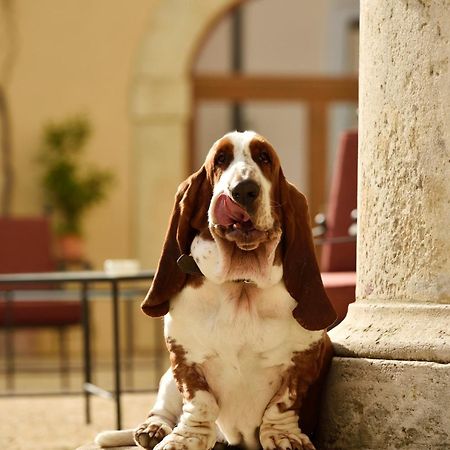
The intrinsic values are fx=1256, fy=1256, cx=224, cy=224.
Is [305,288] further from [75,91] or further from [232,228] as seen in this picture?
[75,91]

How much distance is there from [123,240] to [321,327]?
24.1ft

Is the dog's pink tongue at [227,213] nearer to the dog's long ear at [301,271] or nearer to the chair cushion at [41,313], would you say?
the dog's long ear at [301,271]

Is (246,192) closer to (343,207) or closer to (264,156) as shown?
→ (264,156)

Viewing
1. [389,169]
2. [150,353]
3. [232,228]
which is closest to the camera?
[232,228]

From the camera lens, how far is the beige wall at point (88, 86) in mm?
9797

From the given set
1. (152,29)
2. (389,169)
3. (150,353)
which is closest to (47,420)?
(389,169)

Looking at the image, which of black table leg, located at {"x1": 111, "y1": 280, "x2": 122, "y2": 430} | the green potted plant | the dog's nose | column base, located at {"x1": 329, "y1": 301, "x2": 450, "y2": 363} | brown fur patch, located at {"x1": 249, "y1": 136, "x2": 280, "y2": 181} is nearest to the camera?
the dog's nose

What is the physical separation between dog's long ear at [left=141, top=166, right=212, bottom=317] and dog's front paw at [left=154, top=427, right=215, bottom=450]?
0.25m

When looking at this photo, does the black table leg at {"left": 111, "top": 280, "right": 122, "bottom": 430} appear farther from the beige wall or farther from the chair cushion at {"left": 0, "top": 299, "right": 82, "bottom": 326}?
the beige wall

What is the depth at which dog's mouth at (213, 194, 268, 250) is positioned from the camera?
2391mm

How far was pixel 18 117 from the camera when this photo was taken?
9.79 m

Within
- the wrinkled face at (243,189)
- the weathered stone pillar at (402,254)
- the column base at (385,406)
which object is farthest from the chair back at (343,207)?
the wrinkled face at (243,189)

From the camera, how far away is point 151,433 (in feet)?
8.60

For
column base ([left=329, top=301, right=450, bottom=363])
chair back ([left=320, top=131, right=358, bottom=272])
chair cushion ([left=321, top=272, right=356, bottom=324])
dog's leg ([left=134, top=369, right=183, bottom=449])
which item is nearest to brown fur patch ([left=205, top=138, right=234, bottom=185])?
dog's leg ([left=134, top=369, right=183, bottom=449])
